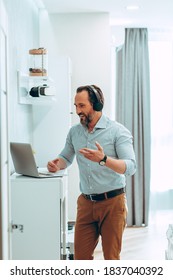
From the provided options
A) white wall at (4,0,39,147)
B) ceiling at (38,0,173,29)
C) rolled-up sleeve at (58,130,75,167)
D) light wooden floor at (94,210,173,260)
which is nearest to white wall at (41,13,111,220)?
ceiling at (38,0,173,29)

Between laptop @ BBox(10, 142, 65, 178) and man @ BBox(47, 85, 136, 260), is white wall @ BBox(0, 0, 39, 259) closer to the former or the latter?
laptop @ BBox(10, 142, 65, 178)

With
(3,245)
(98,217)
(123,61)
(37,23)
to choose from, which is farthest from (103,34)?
(3,245)

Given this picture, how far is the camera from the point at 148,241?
436 cm

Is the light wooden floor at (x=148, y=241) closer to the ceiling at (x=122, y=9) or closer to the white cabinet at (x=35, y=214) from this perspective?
the white cabinet at (x=35, y=214)

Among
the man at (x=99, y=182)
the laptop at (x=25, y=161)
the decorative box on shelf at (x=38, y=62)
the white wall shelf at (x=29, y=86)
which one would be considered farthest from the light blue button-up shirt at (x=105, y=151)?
the decorative box on shelf at (x=38, y=62)

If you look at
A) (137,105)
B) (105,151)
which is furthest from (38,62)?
(137,105)

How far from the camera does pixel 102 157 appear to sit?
6.88 feet

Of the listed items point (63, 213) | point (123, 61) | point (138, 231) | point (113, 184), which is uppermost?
point (123, 61)

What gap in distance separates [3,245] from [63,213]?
971 mm

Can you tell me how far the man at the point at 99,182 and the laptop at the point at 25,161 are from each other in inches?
11.0

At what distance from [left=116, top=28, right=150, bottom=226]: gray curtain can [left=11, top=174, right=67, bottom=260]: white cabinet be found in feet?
8.36

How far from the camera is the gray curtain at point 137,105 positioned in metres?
4.93
